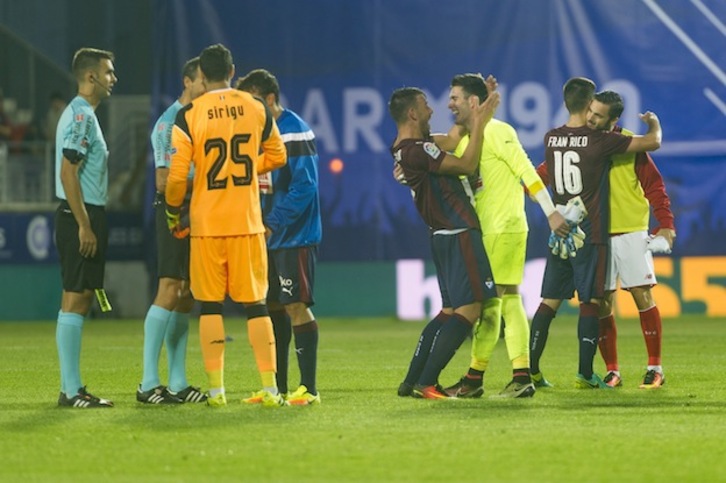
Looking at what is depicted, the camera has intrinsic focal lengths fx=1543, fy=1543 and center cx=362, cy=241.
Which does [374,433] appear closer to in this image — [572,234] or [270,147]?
[270,147]

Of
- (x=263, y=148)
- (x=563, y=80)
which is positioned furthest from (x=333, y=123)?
(x=263, y=148)

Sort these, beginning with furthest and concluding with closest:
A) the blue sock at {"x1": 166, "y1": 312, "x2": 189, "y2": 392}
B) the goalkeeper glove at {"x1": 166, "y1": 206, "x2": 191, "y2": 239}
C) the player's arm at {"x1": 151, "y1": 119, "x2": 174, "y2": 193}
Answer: the blue sock at {"x1": 166, "y1": 312, "x2": 189, "y2": 392}, the player's arm at {"x1": 151, "y1": 119, "x2": 174, "y2": 193}, the goalkeeper glove at {"x1": 166, "y1": 206, "x2": 191, "y2": 239}

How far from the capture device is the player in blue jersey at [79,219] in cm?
961

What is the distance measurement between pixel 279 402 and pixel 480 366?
148 centimetres

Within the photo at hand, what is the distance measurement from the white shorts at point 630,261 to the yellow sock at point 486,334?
1323 mm

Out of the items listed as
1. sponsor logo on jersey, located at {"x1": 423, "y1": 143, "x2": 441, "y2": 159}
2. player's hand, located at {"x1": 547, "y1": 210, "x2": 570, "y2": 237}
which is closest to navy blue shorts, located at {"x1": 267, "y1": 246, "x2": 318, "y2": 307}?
sponsor logo on jersey, located at {"x1": 423, "y1": 143, "x2": 441, "y2": 159}

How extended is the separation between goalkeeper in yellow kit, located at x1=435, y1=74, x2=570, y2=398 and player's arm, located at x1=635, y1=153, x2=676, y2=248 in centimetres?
114

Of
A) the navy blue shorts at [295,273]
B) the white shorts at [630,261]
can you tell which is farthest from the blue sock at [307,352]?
the white shorts at [630,261]

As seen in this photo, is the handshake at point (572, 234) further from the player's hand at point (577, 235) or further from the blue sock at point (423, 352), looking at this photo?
the blue sock at point (423, 352)

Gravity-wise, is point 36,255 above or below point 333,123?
below

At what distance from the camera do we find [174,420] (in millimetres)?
8828

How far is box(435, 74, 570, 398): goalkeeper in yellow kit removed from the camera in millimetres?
9977

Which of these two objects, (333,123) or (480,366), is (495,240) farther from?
(333,123)

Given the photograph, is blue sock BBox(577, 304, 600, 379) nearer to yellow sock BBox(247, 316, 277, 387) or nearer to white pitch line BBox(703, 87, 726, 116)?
yellow sock BBox(247, 316, 277, 387)
